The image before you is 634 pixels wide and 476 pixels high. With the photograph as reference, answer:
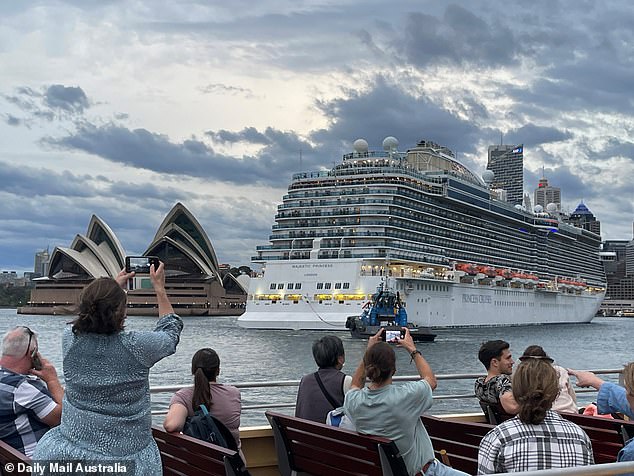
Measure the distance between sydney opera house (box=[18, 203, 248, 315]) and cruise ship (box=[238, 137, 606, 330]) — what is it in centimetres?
3001

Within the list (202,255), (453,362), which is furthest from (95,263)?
(453,362)

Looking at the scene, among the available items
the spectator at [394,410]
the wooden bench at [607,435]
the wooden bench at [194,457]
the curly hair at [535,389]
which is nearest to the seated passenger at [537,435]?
the curly hair at [535,389]

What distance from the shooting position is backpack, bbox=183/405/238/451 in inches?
142

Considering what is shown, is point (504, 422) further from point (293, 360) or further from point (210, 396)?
point (293, 360)

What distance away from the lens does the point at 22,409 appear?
305cm

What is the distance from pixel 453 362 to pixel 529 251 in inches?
1606

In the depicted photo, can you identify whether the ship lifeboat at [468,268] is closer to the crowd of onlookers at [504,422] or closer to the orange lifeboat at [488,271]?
the orange lifeboat at [488,271]

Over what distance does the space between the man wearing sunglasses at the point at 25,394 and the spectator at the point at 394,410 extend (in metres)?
1.20

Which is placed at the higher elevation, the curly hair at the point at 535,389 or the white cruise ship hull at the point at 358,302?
the white cruise ship hull at the point at 358,302

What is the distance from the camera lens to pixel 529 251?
218 ft

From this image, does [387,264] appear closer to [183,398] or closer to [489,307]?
[489,307]

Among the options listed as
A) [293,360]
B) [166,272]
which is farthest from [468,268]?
[166,272]

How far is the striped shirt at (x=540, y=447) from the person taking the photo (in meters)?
2.96

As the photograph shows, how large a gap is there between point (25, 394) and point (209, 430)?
35.4 inches
